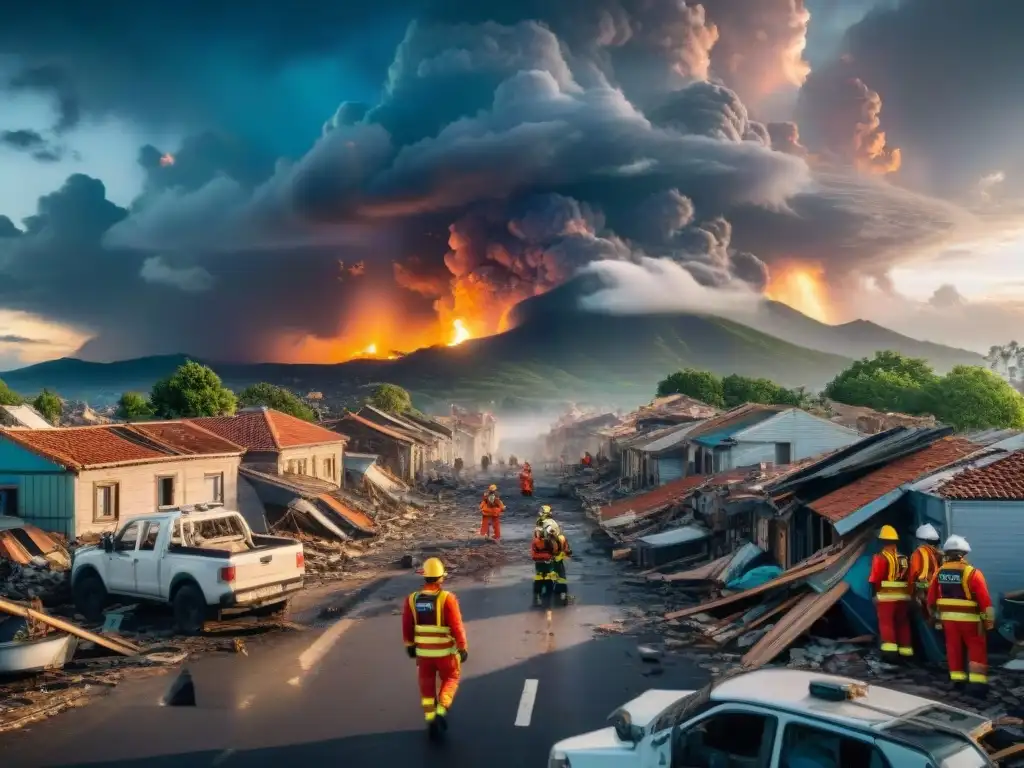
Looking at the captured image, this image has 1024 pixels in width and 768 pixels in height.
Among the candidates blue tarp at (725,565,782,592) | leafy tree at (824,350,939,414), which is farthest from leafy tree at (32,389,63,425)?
blue tarp at (725,565,782,592)

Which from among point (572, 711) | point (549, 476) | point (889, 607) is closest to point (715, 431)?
point (889, 607)

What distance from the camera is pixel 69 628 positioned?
12.3m

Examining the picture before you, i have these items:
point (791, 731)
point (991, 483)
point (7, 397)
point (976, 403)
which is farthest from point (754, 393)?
point (791, 731)

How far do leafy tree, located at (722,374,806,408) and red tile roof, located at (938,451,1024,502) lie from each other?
59057 mm

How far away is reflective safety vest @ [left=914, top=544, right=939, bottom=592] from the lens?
1189 centimetres

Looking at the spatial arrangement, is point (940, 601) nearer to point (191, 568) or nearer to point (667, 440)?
point (191, 568)

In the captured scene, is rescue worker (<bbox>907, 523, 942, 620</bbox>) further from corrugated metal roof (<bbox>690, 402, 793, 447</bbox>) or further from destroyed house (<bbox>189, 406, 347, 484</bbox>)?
destroyed house (<bbox>189, 406, 347, 484</bbox>)

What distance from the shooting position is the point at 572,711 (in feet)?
34.2

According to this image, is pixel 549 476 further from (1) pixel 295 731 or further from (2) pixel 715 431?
(1) pixel 295 731

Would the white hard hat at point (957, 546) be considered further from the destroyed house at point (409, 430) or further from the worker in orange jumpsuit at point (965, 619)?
the destroyed house at point (409, 430)

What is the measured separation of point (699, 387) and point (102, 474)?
67783 millimetres

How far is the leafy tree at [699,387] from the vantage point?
82.4 metres

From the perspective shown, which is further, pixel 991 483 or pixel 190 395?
pixel 190 395

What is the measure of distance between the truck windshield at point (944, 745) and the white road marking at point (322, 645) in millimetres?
9303
